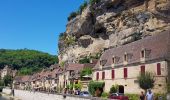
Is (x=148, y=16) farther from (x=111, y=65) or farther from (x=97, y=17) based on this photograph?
(x=97, y=17)

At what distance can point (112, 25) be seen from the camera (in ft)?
266

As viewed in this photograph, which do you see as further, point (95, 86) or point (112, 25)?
point (112, 25)

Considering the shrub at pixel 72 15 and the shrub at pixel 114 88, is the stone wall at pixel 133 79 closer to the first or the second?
the shrub at pixel 114 88

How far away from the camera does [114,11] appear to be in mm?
81188

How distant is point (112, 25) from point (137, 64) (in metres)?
33.1

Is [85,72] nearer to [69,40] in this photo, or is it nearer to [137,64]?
[137,64]

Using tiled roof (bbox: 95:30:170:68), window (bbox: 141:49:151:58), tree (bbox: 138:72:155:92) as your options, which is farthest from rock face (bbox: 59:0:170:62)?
tree (bbox: 138:72:155:92)

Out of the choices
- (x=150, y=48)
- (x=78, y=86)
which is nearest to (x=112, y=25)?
(x=78, y=86)

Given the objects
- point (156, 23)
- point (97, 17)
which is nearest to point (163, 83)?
point (156, 23)

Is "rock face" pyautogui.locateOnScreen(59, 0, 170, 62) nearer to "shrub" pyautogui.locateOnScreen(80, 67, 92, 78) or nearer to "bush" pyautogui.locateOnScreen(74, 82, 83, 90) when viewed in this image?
"shrub" pyautogui.locateOnScreen(80, 67, 92, 78)

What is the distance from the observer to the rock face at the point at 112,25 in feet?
217

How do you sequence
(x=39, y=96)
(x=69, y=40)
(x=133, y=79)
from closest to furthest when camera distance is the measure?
(x=133, y=79), (x=39, y=96), (x=69, y=40)

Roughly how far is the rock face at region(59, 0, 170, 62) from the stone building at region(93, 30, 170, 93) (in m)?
9.95

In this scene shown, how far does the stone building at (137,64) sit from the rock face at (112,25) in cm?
995
